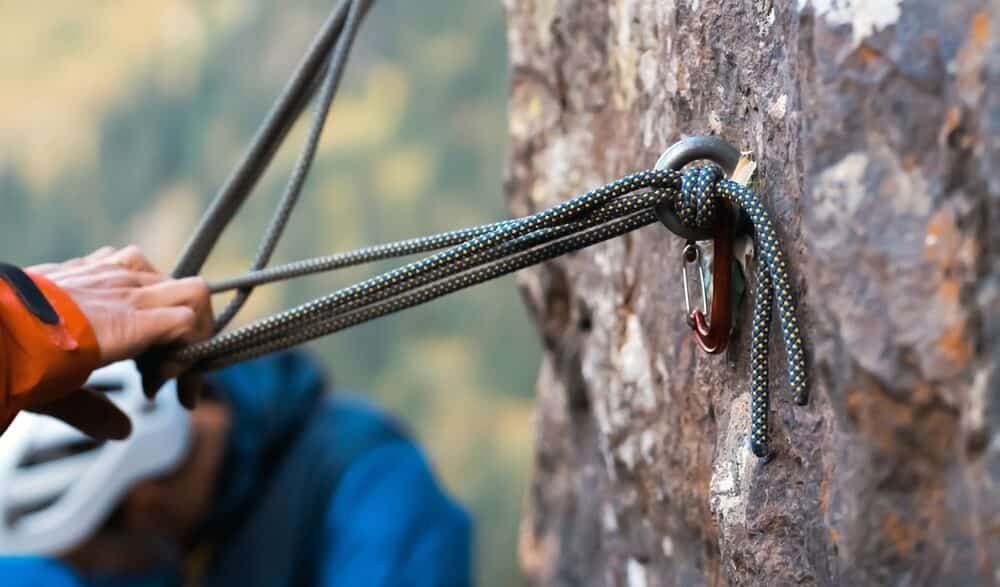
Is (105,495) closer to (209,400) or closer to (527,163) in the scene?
(209,400)

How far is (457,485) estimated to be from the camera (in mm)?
4016

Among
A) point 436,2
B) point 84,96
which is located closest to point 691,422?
point 436,2

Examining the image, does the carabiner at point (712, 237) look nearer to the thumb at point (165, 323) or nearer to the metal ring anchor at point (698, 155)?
the metal ring anchor at point (698, 155)

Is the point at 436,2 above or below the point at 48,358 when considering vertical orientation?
above

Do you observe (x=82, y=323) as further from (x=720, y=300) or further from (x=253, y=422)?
(x=253, y=422)

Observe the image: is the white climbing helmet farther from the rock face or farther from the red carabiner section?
the red carabiner section

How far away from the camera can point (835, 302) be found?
2.03ft

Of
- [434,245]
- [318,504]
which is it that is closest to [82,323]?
[434,245]

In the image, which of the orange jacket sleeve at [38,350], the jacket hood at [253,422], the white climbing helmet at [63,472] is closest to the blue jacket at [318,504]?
the jacket hood at [253,422]

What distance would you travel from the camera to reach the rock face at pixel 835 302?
1.85ft

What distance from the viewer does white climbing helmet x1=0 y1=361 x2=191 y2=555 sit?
194 centimetres

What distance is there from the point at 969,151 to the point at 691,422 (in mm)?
435

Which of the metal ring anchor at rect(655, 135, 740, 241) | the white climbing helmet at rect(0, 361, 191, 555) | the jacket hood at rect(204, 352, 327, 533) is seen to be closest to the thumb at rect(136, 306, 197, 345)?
the metal ring anchor at rect(655, 135, 740, 241)

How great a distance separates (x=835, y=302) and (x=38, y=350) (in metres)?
0.54
